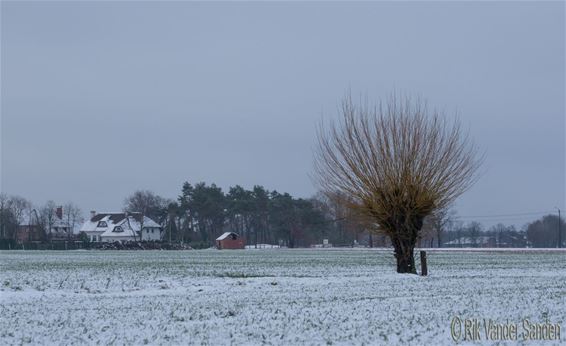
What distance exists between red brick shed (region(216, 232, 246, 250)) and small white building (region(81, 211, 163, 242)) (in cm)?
2143

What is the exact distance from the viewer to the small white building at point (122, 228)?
160250mm

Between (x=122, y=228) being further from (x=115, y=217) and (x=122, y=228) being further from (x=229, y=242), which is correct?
(x=229, y=242)

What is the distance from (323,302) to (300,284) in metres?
8.50

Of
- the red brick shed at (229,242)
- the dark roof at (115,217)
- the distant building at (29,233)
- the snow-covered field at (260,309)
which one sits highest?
the dark roof at (115,217)

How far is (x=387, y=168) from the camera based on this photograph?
35250 millimetres

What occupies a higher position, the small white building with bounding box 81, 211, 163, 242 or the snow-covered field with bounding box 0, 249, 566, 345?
the small white building with bounding box 81, 211, 163, 242

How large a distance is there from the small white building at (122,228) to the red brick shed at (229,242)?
70.3 feet

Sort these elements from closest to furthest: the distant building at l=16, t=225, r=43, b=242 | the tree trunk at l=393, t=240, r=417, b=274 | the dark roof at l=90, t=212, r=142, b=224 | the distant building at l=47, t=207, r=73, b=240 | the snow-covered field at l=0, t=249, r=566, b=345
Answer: the snow-covered field at l=0, t=249, r=566, b=345 < the tree trunk at l=393, t=240, r=417, b=274 < the distant building at l=16, t=225, r=43, b=242 < the dark roof at l=90, t=212, r=142, b=224 < the distant building at l=47, t=207, r=73, b=240

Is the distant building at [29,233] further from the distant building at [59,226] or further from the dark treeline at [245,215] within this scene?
the dark treeline at [245,215]

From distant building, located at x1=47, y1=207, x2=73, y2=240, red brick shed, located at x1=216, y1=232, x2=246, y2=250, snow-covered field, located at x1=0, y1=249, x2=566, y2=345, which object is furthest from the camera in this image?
distant building, located at x1=47, y1=207, x2=73, y2=240

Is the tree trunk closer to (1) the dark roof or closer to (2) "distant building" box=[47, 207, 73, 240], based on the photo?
(1) the dark roof

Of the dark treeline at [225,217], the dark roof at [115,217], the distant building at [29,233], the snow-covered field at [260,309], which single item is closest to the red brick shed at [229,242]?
the dark treeline at [225,217]

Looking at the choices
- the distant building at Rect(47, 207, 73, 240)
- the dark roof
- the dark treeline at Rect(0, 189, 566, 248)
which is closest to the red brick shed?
the dark treeline at Rect(0, 189, 566, 248)

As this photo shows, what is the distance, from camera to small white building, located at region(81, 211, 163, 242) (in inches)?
6309
